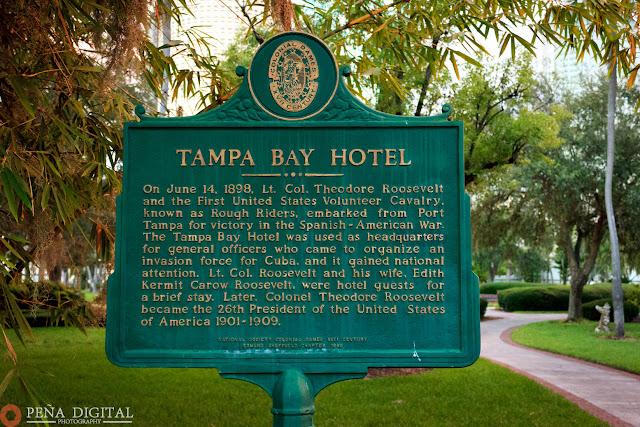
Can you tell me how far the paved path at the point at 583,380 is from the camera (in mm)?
8763

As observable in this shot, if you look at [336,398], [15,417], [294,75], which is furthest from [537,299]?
[294,75]

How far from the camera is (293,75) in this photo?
13.2 ft

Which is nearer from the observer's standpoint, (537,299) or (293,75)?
(293,75)

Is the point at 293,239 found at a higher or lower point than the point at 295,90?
lower

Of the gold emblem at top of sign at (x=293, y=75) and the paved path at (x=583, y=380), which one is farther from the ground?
the gold emblem at top of sign at (x=293, y=75)

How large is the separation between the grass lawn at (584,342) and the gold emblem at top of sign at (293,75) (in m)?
11.4

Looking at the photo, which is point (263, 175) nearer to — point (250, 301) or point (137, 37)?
point (250, 301)

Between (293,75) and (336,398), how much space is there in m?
6.43

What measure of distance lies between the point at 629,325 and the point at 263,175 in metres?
22.9

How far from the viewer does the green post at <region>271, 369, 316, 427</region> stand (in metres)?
3.71

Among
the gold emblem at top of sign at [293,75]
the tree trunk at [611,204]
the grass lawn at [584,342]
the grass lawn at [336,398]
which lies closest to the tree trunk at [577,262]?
the grass lawn at [584,342]

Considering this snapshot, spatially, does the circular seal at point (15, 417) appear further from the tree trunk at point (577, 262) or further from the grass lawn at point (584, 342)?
the tree trunk at point (577, 262)

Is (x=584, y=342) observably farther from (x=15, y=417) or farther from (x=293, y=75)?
(x=293, y=75)

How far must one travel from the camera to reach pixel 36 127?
17.5 ft
